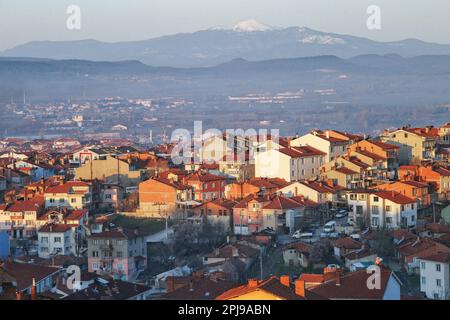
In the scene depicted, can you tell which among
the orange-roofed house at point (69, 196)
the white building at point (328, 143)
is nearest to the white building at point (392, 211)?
the white building at point (328, 143)

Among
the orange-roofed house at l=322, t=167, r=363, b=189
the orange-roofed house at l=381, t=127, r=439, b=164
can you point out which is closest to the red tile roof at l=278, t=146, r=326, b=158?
the orange-roofed house at l=322, t=167, r=363, b=189

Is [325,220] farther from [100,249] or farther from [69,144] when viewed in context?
[69,144]

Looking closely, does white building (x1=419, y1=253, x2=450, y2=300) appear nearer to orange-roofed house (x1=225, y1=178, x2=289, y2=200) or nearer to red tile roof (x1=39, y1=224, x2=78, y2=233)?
red tile roof (x1=39, y1=224, x2=78, y2=233)

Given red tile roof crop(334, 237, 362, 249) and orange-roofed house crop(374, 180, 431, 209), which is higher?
orange-roofed house crop(374, 180, 431, 209)

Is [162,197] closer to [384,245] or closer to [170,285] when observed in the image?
[384,245]

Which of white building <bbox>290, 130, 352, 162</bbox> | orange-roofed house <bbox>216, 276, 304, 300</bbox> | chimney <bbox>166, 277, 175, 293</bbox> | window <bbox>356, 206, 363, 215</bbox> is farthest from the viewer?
white building <bbox>290, 130, 352, 162</bbox>

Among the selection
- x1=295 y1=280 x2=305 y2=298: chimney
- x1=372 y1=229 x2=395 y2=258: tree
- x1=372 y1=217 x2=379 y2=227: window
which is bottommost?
x1=372 y1=217 x2=379 y2=227: window

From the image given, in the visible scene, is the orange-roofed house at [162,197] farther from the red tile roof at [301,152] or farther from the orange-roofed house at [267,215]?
the red tile roof at [301,152]
